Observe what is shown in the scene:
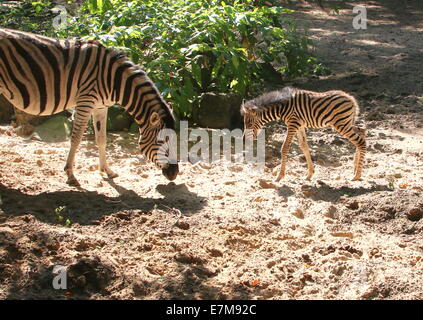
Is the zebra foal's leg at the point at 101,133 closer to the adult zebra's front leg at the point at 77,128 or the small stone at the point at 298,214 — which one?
the adult zebra's front leg at the point at 77,128

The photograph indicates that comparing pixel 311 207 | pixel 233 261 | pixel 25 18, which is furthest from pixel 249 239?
pixel 25 18

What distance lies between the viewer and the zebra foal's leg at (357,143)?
791cm

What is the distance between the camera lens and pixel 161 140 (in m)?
7.20

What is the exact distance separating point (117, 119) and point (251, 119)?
8.02 ft

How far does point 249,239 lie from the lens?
19.7 ft

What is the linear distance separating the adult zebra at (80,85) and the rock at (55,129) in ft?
6.47

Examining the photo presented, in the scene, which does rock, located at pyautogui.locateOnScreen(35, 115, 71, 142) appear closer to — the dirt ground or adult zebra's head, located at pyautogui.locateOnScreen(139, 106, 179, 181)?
the dirt ground

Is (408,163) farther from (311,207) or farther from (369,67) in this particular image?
(369,67)

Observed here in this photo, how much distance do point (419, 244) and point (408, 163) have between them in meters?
2.87

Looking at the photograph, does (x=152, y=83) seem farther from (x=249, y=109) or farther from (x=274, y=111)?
(x=274, y=111)

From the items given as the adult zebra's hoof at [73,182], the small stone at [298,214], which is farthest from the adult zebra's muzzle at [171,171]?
the small stone at [298,214]

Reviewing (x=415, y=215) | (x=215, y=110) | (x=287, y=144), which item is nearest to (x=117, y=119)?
(x=215, y=110)

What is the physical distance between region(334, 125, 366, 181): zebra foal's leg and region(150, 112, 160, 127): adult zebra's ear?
2.67 meters

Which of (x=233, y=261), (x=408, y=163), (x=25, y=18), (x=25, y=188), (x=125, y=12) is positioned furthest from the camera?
(x=25, y=18)
